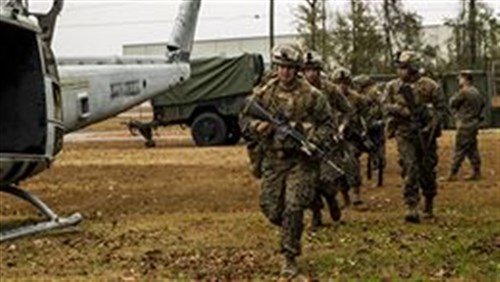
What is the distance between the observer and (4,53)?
1220 cm

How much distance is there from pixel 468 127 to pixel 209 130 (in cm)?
1133

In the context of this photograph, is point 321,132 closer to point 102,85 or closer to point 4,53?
point 4,53

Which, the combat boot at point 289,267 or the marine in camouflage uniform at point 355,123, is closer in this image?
the combat boot at point 289,267

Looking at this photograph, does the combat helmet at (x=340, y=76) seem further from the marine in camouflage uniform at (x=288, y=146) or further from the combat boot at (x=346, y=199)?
the marine in camouflage uniform at (x=288, y=146)

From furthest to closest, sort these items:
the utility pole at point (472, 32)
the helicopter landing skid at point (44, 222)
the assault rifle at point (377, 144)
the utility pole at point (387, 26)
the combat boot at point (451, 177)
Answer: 1. the utility pole at point (387, 26)
2. the utility pole at point (472, 32)
3. the combat boot at point (451, 177)
4. the assault rifle at point (377, 144)
5. the helicopter landing skid at point (44, 222)

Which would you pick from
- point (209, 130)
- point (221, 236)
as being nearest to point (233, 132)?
point (209, 130)

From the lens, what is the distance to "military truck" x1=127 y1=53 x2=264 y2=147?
101 feet

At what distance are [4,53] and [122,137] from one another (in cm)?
2589

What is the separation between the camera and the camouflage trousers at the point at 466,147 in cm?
1997

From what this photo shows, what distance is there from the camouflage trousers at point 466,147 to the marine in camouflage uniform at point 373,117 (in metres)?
1.99

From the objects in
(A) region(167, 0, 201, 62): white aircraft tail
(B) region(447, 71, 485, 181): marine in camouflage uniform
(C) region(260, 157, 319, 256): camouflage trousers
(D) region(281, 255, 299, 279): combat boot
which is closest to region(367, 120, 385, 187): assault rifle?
(B) region(447, 71, 485, 181): marine in camouflage uniform

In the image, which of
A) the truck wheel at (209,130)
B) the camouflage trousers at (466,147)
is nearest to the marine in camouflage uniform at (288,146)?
the camouflage trousers at (466,147)

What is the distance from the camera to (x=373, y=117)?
1770 centimetres

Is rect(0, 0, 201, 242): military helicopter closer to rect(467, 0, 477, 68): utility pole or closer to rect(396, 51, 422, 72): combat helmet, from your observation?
rect(396, 51, 422, 72): combat helmet
